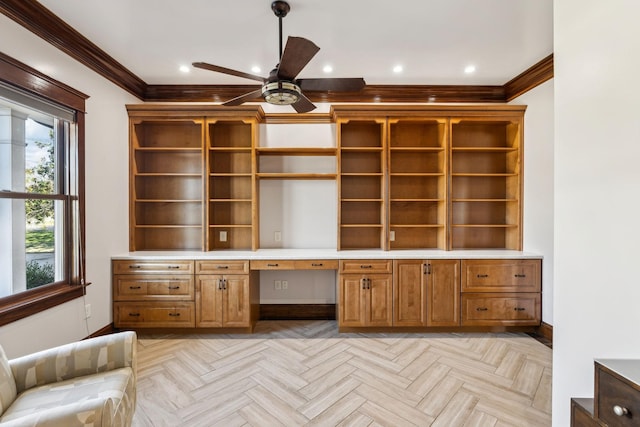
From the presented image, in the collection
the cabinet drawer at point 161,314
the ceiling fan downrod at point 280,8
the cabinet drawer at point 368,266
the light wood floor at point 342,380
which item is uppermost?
the ceiling fan downrod at point 280,8

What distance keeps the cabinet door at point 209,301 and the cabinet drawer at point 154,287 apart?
0.35 ft

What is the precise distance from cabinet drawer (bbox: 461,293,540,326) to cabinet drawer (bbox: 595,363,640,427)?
201 cm

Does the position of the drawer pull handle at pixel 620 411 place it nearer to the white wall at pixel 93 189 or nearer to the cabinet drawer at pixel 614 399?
the cabinet drawer at pixel 614 399

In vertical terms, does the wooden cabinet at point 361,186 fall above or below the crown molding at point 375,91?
below

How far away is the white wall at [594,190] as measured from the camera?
1.21 metres

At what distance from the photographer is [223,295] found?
299 cm

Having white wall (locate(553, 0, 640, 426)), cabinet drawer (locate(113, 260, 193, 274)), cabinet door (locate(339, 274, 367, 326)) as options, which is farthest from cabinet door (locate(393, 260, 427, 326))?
cabinet drawer (locate(113, 260, 193, 274))

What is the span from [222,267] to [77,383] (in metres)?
1.55

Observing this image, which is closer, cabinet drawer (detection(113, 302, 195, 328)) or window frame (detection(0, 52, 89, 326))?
window frame (detection(0, 52, 89, 326))

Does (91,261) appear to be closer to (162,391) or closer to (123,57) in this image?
(162,391)

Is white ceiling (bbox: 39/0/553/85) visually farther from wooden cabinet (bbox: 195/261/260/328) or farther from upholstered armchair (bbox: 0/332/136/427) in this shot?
upholstered armchair (bbox: 0/332/136/427)

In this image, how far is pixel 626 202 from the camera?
1.22m

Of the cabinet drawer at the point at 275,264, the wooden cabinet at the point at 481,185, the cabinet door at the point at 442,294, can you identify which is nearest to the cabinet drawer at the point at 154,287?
the cabinet drawer at the point at 275,264

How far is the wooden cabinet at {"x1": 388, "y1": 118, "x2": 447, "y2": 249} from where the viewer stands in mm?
3586
